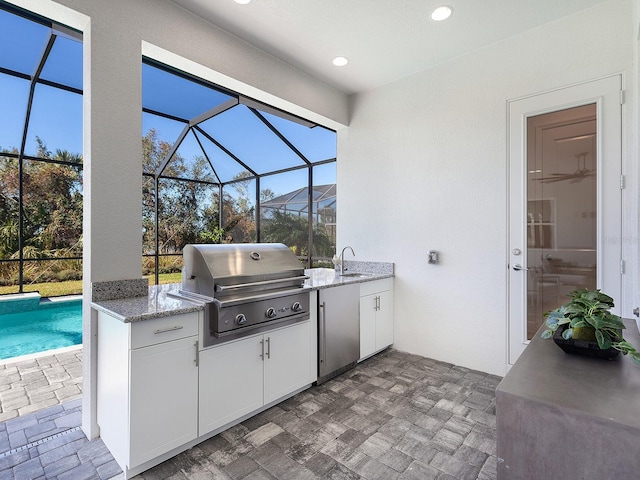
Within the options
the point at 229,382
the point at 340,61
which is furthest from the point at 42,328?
the point at 340,61

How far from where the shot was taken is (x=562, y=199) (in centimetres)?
257

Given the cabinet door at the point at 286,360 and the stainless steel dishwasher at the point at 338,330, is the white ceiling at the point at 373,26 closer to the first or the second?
the stainless steel dishwasher at the point at 338,330

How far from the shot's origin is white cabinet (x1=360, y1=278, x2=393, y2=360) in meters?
3.20

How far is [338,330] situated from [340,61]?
2.56 m

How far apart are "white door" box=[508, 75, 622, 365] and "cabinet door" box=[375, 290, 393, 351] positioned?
3.81 feet

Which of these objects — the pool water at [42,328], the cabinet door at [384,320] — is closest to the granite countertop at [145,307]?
the cabinet door at [384,320]

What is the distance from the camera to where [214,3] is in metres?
2.32

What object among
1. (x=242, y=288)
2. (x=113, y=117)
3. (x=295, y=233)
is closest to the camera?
(x=113, y=117)

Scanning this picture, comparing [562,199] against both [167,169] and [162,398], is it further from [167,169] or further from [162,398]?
[167,169]

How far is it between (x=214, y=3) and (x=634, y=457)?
311 centimetres

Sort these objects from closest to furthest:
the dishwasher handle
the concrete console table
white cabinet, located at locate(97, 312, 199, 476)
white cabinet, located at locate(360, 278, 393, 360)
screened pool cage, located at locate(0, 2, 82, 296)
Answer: the concrete console table, white cabinet, located at locate(97, 312, 199, 476), the dishwasher handle, white cabinet, located at locate(360, 278, 393, 360), screened pool cage, located at locate(0, 2, 82, 296)

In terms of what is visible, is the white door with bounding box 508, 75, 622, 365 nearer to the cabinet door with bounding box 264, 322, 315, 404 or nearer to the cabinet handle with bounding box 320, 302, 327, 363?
the cabinet handle with bounding box 320, 302, 327, 363

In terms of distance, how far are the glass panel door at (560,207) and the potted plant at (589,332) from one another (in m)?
1.42

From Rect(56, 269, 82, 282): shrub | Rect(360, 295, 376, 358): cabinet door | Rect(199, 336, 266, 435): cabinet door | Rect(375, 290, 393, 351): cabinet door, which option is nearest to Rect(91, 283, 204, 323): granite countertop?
Rect(199, 336, 266, 435): cabinet door
